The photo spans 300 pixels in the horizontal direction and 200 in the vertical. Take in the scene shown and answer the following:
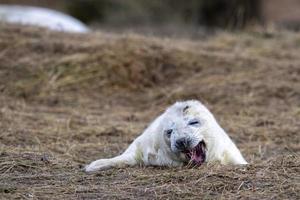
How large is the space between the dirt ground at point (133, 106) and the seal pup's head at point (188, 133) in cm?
14

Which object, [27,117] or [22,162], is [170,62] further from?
[22,162]

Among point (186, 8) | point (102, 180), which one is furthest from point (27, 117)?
point (186, 8)

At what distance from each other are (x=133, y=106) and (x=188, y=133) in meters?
3.71

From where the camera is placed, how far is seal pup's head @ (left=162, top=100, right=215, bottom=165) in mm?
5527

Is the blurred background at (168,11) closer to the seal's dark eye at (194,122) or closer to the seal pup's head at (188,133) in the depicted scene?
the seal pup's head at (188,133)

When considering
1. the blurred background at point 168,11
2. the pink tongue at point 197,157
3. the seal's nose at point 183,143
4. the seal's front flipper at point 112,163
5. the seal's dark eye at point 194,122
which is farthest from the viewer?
the blurred background at point 168,11

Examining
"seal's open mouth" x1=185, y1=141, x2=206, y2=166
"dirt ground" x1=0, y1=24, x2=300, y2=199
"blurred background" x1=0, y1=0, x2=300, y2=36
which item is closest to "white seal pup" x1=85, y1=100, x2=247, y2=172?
"seal's open mouth" x1=185, y1=141, x2=206, y2=166

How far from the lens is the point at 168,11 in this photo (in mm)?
20297

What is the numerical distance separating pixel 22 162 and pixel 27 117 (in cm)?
Result: 221

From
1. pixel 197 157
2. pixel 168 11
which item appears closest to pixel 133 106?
pixel 197 157

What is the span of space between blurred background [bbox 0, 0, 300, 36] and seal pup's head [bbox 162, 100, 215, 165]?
1184 cm

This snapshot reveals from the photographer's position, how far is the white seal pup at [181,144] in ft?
18.3

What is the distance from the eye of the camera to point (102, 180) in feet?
18.0

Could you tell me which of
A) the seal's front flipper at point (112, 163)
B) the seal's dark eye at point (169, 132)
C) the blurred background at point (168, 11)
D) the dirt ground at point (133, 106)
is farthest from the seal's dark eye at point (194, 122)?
the blurred background at point (168, 11)
